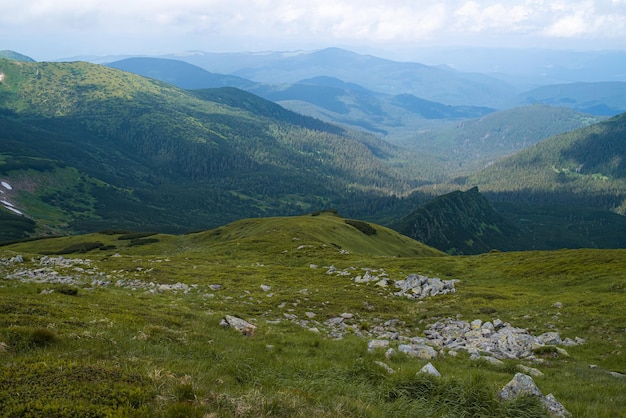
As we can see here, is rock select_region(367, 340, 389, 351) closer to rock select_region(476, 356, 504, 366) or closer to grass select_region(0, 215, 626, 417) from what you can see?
grass select_region(0, 215, 626, 417)

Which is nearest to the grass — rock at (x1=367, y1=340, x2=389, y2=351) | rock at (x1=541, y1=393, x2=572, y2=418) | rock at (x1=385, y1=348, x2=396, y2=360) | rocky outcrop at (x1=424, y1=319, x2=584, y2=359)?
rock at (x1=385, y1=348, x2=396, y2=360)

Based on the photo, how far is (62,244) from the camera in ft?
364

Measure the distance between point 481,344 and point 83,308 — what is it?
23.1 m

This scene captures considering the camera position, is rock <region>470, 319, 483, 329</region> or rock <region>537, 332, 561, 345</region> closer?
rock <region>537, 332, 561, 345</region>

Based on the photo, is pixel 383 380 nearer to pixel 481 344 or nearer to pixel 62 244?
pixel 481 344

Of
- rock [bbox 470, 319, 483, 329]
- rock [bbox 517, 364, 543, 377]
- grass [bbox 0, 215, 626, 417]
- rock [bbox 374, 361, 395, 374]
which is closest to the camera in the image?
grass [bbox 0, 215, 626, 417]

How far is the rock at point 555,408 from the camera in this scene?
40.7 feet

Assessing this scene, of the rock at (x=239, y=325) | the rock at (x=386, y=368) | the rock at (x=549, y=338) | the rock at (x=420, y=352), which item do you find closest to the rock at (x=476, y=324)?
the rock at (x=549, y=338)

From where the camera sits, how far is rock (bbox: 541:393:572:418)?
40.7 feet

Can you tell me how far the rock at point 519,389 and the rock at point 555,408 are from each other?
1.21 feet

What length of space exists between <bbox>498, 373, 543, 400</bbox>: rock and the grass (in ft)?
1.68

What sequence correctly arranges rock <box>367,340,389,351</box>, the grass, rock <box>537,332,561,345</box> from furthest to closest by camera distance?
rock <box>537,332,561,345</box>, rock <box>367,340,389,351</box>, the grass

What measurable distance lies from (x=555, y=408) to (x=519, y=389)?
1.08 meters

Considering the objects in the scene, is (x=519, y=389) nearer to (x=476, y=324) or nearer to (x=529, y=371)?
(x=529, y=371)
